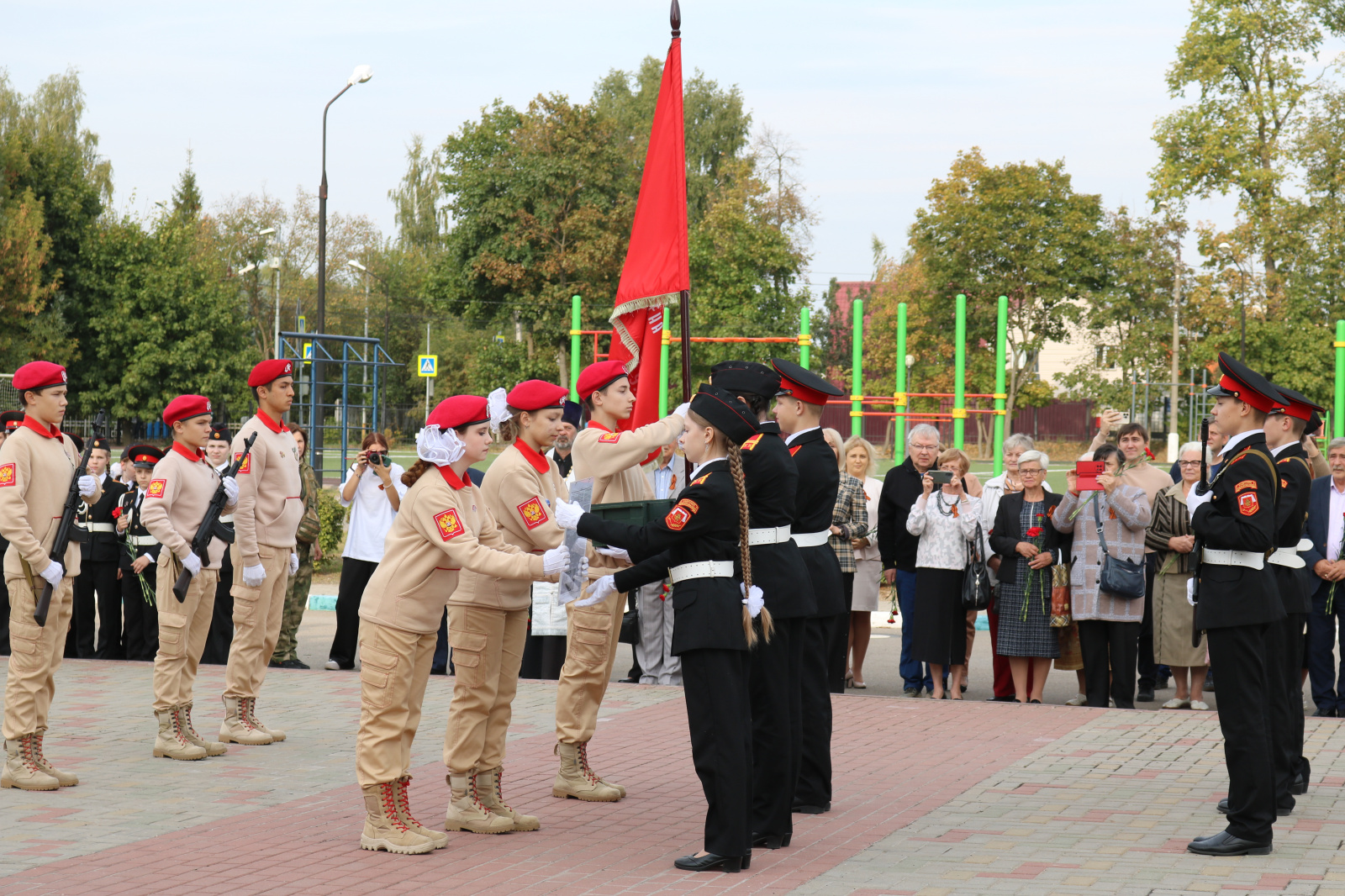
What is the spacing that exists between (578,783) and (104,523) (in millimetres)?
6988

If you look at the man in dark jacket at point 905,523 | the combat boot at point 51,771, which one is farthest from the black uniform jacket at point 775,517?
the man in dark jacket at point 905,523

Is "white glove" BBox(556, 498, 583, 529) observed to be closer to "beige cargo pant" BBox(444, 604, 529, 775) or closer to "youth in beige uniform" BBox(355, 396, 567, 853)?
"youth in beige uniform" BBox(355, 396, 567, 853)

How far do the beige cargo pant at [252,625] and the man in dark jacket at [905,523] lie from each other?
16.0 ft

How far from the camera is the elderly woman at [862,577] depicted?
11.1m

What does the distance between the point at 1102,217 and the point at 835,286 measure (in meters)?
44.7

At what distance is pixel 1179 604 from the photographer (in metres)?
10.1

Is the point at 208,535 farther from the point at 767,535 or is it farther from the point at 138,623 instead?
the point at 138,623

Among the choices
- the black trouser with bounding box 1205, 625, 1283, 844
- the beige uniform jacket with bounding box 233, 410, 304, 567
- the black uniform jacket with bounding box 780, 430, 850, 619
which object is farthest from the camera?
the beige uniform jacket with bounding box 233, 410, 304, 567

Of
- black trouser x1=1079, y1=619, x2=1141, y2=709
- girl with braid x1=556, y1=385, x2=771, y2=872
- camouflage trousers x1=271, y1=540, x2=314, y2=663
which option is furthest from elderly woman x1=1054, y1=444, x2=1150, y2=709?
camouflage trousers x1=271, y1=540, x2=314, y2=663

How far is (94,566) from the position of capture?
1214 centimetres

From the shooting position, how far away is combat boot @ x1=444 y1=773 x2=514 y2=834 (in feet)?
20.5

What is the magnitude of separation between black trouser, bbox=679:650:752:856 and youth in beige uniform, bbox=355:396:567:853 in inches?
30.7

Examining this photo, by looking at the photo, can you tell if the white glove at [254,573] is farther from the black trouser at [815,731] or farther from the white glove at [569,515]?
the black trouser at [815,731]

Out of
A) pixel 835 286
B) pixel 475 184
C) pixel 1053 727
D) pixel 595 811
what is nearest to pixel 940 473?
pixel 1053 727
